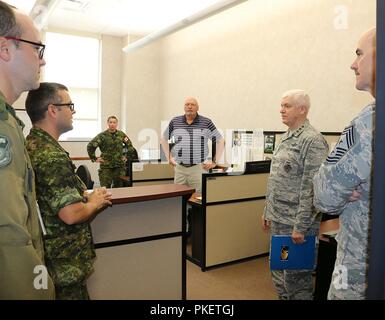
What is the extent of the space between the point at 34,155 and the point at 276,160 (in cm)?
152

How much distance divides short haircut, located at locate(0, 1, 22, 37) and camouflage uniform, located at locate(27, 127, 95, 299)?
502 mm

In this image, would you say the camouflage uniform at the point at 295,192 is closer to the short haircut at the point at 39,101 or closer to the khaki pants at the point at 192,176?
the short haircut at the point at 39,101

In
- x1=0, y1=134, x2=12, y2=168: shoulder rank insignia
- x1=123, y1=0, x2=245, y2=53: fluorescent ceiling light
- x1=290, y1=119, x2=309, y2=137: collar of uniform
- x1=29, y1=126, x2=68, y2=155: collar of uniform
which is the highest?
x1=123, y1=0, x2=245, y2=53: fluorescent ceiling light

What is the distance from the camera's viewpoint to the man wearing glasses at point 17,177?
0.84 m

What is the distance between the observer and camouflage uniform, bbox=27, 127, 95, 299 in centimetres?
134

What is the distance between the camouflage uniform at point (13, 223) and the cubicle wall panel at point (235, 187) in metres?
2.32

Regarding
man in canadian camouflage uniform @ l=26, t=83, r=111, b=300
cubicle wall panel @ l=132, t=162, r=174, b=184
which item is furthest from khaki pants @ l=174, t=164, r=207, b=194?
man in canadian camouflage uniform @ l=26, t=83, r=111, b=300

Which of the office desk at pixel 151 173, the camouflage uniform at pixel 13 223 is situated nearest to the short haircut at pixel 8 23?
the camouflage uniform at pixel 13 223

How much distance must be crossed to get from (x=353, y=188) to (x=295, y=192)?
106cm

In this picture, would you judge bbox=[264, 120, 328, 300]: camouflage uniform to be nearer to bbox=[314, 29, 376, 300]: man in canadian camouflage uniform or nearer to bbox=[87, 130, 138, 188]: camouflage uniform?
bbox=[314, 29, 376, 300]: man in canadian camouflage uniform

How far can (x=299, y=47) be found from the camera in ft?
13.8

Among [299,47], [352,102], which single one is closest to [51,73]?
[299,47]

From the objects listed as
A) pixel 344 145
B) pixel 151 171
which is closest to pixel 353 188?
pixel 344 145
